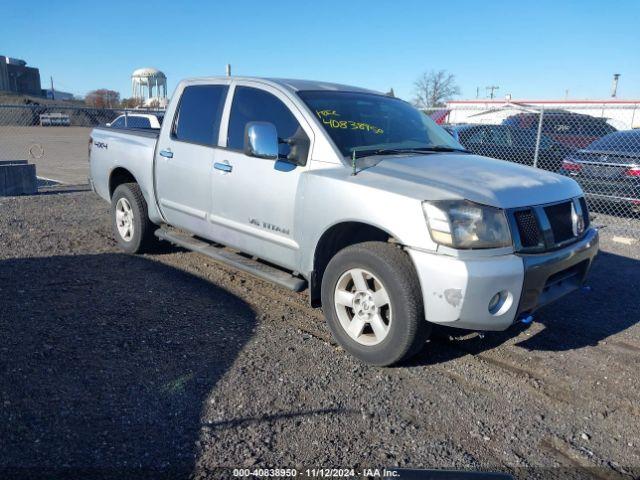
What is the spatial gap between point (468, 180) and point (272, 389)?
1845 mm

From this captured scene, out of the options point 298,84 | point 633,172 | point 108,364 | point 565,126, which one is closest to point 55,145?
point 565,126

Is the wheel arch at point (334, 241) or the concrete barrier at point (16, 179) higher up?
the wheel arch at point (334, 241)

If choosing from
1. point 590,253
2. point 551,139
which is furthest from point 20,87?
point 590,253

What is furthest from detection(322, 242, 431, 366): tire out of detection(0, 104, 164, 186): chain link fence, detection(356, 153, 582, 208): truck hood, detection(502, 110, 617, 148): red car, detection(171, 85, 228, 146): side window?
detection(502, 110, 617, 148): red car

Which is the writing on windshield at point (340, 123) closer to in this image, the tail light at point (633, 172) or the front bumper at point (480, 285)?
the front bumper at point (480, 285)

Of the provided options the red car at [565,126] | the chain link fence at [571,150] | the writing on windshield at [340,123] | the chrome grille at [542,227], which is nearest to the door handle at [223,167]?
the writing on windshield at [340,123]

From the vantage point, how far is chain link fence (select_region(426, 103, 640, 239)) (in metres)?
8.61

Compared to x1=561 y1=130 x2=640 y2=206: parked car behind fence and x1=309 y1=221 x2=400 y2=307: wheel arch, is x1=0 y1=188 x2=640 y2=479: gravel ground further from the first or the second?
x1=561 y1=130 x2=640 y2=206: parked car behind fence

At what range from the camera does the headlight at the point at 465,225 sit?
3.12m

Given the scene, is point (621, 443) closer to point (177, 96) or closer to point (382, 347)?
point (382, 347)

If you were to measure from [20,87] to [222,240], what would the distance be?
275 feet

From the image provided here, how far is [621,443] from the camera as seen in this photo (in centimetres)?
286

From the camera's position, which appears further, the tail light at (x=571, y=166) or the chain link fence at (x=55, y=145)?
the chain link fence at (x=55, y=145)

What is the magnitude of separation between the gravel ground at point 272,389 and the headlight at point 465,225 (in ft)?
3.18
